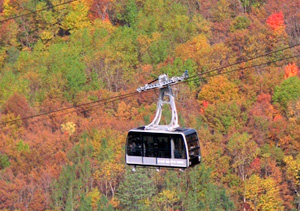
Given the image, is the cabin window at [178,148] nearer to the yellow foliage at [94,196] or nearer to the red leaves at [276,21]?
the yellow foliage at [94,196]

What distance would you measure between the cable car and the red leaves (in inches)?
3269

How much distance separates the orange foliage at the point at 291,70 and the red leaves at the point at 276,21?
7702mm

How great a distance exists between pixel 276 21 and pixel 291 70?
11.0m

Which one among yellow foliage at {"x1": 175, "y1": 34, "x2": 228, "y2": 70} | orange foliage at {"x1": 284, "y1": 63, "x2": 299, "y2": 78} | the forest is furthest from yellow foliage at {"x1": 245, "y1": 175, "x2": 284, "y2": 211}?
yellow foliage at {"x1": 175, "y1": 34, "x2": 228, "y2": 70}

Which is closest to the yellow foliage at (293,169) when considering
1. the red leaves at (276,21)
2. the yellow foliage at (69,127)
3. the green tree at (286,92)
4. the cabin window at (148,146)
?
the green tree at (286,92)

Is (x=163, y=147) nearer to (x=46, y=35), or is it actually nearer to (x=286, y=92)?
(x=286, y=92)

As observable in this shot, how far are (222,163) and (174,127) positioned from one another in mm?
57633

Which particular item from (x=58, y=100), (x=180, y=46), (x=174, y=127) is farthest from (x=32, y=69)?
(x=174, y=127)

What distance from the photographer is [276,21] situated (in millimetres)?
130125

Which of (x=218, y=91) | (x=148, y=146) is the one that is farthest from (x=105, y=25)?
(x=148, y=146)

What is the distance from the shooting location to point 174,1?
140250 mm

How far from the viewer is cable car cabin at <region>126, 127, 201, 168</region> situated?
149 ft

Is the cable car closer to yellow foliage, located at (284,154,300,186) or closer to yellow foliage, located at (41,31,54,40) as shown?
yellow foliage, located at (284,154,300,186)

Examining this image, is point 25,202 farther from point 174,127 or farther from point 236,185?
point 174,127
